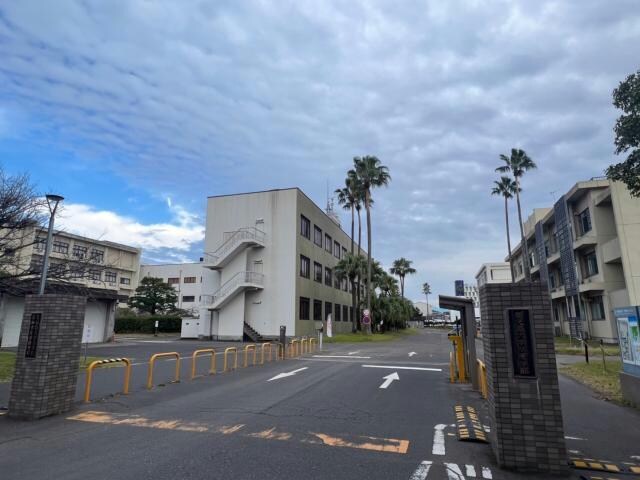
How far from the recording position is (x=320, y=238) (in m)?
47.4

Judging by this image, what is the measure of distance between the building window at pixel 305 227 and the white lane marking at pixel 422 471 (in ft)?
117

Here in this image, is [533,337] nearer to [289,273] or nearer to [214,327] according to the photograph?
[289,273]

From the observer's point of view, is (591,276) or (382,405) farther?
(591,276)

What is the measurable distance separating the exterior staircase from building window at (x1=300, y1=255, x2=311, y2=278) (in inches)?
269

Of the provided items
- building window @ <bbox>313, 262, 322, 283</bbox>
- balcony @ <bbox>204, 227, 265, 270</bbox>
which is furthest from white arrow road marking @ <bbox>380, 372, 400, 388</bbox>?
building window @ <bbox>313, 262, 322, 283</bbox>

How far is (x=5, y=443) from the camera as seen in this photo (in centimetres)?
589

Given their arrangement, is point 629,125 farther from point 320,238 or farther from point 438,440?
point 320,238

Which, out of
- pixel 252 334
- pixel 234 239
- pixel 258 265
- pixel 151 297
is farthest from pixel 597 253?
pixel 151 297

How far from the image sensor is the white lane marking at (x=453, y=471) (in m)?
4.70

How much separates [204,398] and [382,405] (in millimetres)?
3887

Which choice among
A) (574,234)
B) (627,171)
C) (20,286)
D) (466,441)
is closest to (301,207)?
(574,234)

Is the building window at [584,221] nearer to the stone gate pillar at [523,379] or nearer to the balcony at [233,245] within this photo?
the balcony at [233,245]

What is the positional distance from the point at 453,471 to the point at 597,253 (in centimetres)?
3207

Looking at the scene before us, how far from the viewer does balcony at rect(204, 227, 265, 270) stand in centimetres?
3766
